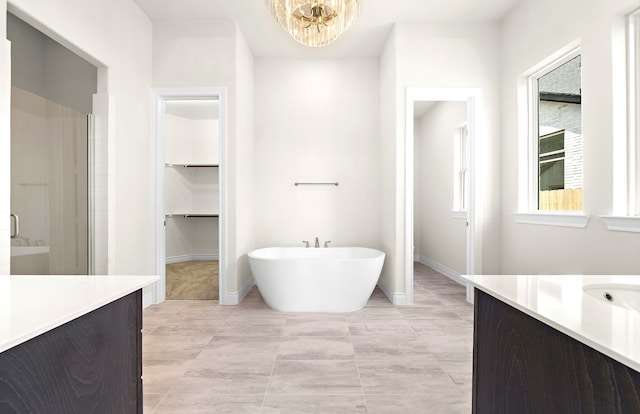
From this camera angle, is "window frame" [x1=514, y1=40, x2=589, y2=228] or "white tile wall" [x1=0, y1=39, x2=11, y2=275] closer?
"white tile wall" [x1=0, y1=39, x2=11, y2=275]

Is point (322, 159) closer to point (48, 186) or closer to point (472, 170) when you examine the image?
point (472, 170)

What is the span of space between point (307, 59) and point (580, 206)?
3343mm

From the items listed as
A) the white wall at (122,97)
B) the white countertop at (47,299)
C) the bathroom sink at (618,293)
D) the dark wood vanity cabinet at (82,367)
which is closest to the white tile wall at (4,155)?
the white wall at (122,97)

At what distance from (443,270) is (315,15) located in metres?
3.99

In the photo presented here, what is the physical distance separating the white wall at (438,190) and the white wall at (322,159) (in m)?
1.21

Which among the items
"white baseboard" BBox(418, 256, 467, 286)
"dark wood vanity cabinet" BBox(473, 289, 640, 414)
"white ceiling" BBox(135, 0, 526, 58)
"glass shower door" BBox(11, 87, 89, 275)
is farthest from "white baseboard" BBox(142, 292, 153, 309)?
"white baseboard" BBox(418, 256, 467, 286)

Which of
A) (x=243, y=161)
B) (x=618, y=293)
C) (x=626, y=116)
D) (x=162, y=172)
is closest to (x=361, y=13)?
(x=243, y=161)

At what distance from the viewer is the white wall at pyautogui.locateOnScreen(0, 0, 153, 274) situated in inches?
101

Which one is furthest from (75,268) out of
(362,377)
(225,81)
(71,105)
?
(362,377)

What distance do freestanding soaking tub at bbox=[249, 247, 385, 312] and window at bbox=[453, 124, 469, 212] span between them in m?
2.22

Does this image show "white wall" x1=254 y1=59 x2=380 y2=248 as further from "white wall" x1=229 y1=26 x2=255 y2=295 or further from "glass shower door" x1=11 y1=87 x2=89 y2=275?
"glass shower door" x1=11 y1=87 x2=89 y2=275

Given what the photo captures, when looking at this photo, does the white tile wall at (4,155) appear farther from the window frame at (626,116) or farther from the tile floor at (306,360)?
the window frame at (626,116)

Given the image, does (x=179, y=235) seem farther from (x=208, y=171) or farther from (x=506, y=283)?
(x=506, y=283)

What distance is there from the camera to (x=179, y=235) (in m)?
5.94
